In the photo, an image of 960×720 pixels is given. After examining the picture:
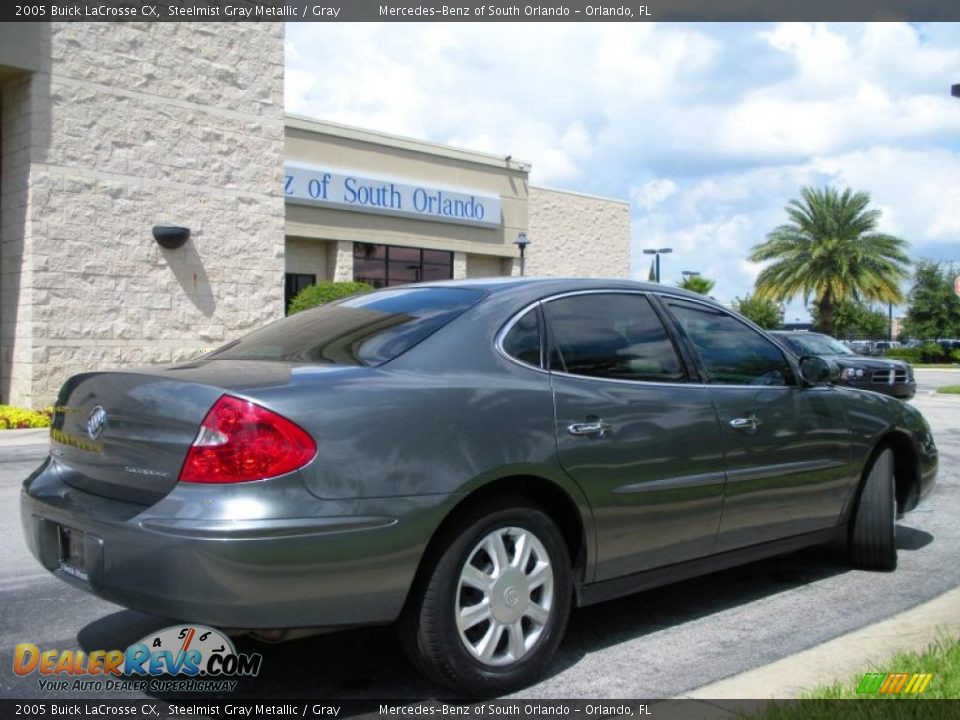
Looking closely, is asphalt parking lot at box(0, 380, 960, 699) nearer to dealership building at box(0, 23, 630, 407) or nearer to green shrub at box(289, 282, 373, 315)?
dealership building at box(0, 23, 630, 407)

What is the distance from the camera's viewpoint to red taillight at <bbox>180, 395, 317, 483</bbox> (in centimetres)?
316

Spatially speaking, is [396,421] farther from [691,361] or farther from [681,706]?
[691,361]

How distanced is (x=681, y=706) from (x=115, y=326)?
13175 millimetres

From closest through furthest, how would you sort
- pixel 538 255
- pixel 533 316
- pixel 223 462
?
pixel 223 462, pixel 533 316, pixel 538 255

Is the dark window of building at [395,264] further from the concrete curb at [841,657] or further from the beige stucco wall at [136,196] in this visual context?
the concrete curb at [841,657]

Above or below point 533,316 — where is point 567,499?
below

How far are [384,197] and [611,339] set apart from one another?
21.6 meters

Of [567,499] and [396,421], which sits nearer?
[396,421]

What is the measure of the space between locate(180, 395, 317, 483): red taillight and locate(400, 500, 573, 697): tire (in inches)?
25.7

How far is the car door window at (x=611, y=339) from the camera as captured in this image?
4.17 m

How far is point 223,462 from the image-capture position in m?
3.18

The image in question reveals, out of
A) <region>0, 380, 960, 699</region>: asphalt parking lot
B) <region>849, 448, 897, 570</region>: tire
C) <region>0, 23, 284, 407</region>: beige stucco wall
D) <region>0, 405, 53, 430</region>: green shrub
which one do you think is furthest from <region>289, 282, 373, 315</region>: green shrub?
<region>849, 448, 897, 570</region>: tire

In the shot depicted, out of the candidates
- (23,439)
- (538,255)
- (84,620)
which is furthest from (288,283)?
(84,620)

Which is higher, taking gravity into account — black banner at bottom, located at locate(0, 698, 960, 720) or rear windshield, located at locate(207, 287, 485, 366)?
rear windshield, located at locate(207, 287, 485, 366)
